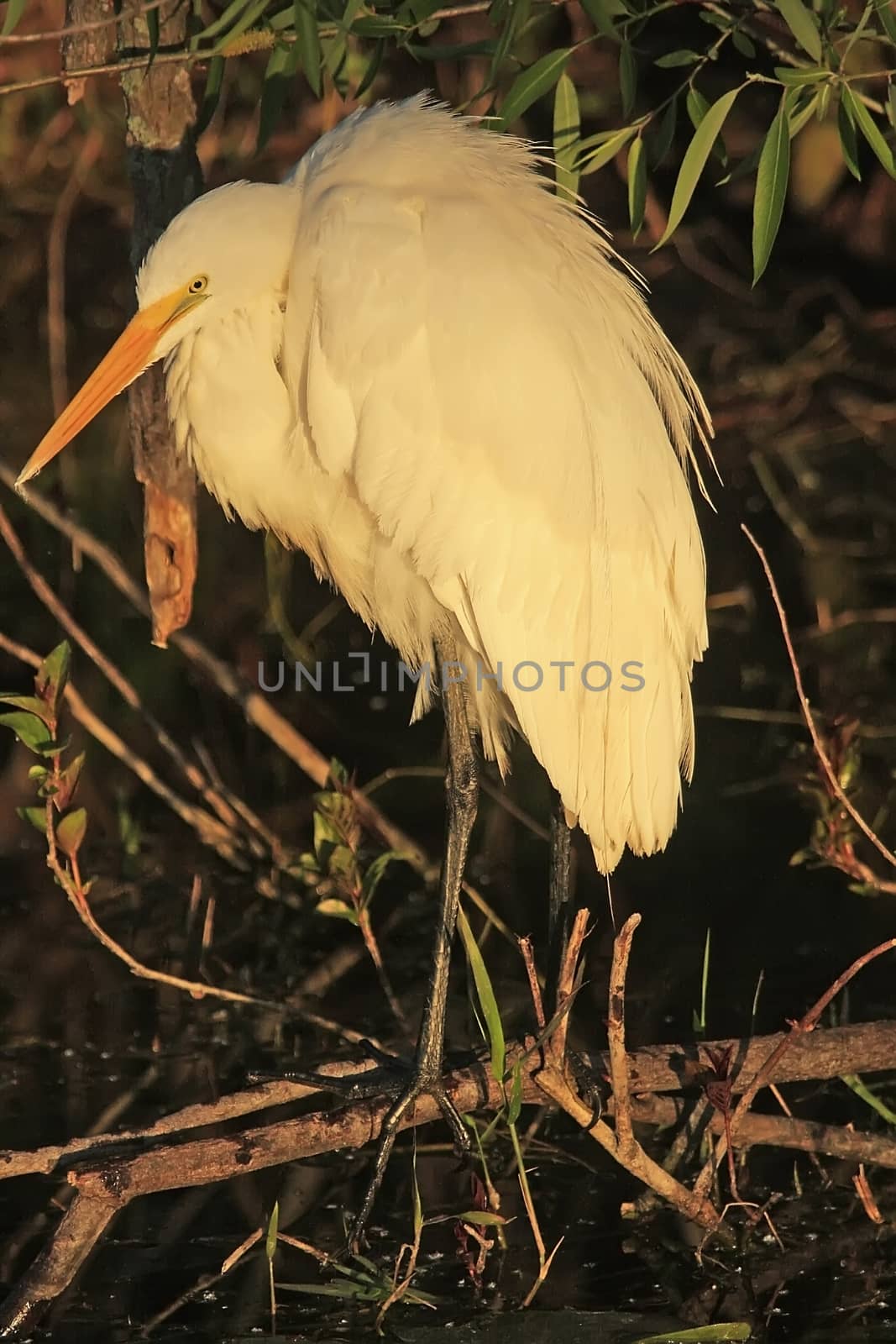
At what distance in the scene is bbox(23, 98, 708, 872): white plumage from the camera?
2.76 metres

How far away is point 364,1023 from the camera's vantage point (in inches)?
138

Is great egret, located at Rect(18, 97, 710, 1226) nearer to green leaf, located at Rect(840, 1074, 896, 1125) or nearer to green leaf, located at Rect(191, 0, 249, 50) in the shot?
green leaf, located at Rect(191, 0, 249, 50)

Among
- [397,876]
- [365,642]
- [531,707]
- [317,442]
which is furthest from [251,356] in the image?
[365,642]

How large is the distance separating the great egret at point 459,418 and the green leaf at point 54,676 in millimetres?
330

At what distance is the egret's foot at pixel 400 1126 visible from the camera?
2.71 metres

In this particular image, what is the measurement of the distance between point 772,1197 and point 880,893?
122 centimetres

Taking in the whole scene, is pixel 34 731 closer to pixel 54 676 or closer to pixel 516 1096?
pixel 54 676

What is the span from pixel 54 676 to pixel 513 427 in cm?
83

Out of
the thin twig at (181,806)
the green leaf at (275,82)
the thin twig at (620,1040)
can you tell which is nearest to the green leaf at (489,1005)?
the thin twig at (620,1040)

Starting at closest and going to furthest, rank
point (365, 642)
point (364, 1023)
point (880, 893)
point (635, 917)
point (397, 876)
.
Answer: point (635, 917) → point (364, 1023) → point (880, 893) → point (397, 876) → point (365, 642)

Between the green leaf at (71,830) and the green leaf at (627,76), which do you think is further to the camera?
the green leaf at (71,830)

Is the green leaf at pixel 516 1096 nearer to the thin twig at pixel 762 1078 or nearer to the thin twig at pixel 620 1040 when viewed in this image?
the thin twig at pixel 620 1040

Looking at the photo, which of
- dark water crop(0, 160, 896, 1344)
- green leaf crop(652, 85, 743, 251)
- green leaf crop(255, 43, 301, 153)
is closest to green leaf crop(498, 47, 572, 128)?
green leaf crop(652, 85, 743, 251)

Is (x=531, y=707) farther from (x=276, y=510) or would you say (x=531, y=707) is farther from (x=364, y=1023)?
(x=364, y=1023)
